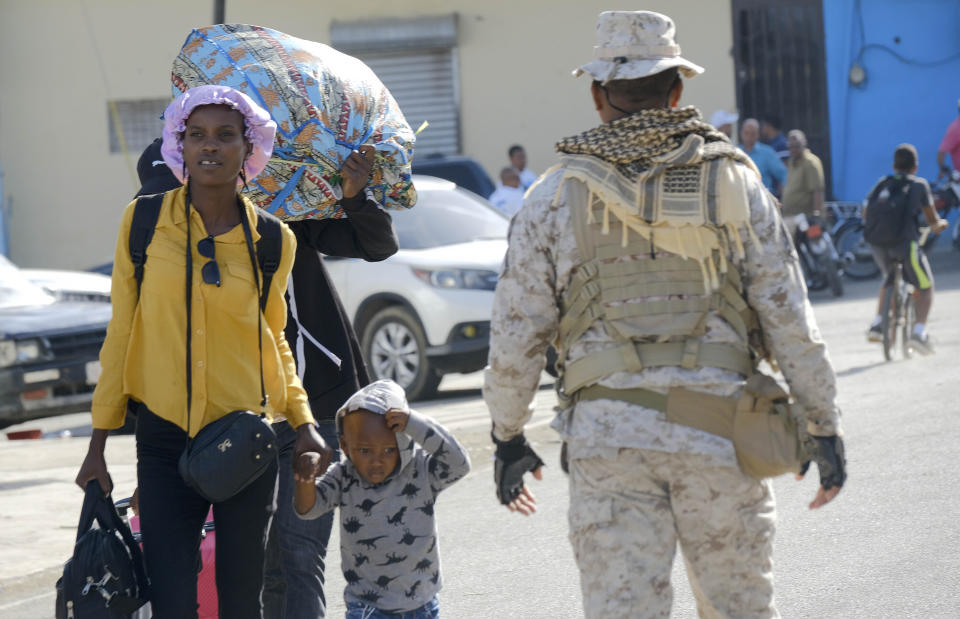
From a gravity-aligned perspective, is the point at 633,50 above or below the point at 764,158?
above

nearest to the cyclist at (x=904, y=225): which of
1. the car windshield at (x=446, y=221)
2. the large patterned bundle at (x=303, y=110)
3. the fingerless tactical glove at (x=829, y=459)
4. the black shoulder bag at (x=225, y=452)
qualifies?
the car windshield at (x=446, y=221)

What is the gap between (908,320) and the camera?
12.0 m

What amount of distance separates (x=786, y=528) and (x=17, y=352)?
6.14 meters

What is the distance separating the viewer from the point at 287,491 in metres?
4.23

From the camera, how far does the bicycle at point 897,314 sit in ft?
39.1

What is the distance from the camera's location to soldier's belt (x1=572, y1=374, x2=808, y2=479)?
131 inches

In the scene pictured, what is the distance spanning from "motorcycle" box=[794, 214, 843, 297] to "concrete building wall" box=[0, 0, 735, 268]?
188 inches

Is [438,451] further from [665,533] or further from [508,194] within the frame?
[508,194]

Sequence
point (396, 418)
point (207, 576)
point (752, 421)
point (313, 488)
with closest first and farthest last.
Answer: point (752, 421), point (313, 488), point (396, 418), point (207, 576)

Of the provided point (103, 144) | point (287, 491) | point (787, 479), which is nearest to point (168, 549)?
point (287, 491)

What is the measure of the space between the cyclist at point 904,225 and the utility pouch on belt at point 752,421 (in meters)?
9.10

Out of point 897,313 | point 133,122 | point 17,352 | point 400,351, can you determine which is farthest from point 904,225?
point 133,122

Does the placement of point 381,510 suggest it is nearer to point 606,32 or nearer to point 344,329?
point 344,329

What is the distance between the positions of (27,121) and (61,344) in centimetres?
1317
